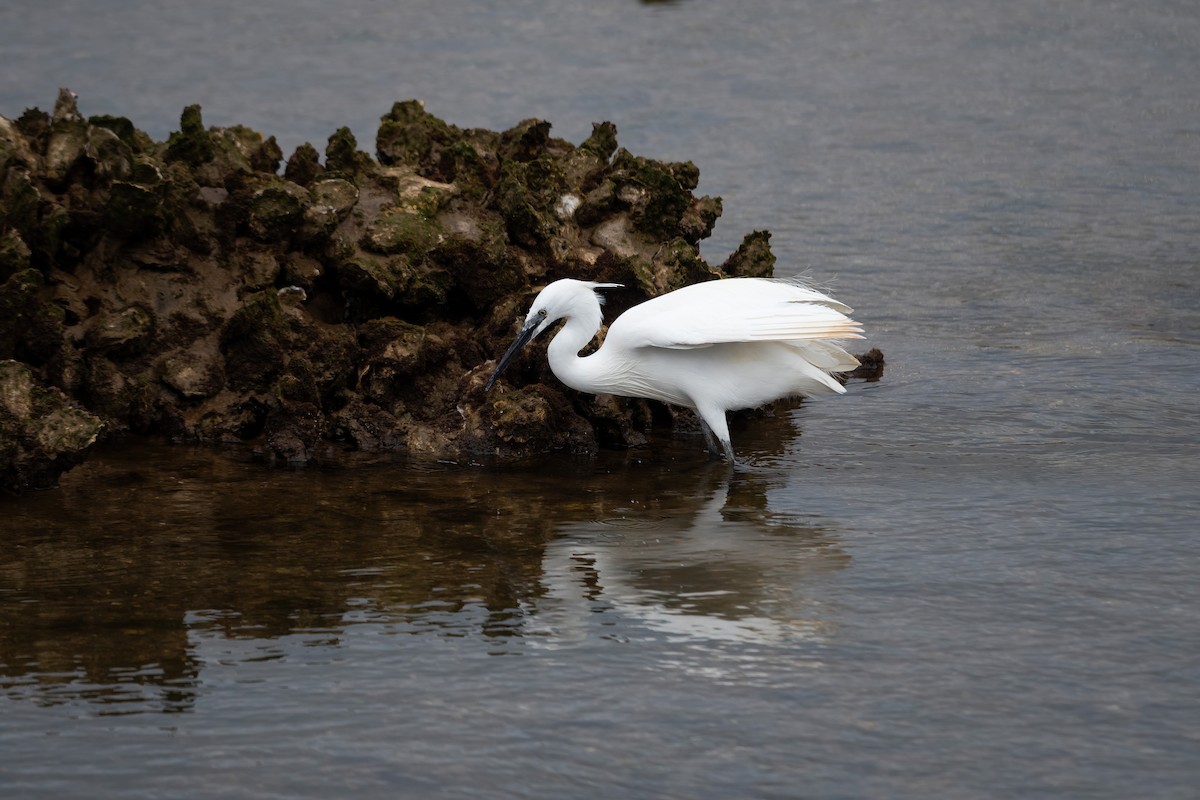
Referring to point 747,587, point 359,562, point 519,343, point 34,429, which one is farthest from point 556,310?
point 34,429

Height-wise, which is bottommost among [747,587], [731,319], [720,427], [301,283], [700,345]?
[747,587]

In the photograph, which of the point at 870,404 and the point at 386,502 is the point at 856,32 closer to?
the point at 870,404

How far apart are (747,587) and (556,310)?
237cm

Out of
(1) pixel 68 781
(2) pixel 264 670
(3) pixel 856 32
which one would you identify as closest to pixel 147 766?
(1) pixel 68 781

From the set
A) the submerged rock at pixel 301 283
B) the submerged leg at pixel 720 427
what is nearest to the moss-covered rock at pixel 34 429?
the submerged rock at pixel 301 283

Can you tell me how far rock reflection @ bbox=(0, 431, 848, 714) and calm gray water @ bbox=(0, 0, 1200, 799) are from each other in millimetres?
21

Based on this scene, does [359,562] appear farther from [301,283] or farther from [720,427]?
[301,283]

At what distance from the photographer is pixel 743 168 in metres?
15.2

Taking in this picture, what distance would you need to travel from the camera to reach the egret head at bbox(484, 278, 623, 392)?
27.1 ft

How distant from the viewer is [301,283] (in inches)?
350

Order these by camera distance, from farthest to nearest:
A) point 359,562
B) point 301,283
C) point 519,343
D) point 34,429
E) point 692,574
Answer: point 301,283 < point 519,343 < point 34,429 < point 359,562 < point 692,574

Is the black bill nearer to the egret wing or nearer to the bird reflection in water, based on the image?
the egret wing

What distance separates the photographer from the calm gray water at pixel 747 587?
16.5ft

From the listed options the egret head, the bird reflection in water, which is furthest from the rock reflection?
the egret head
